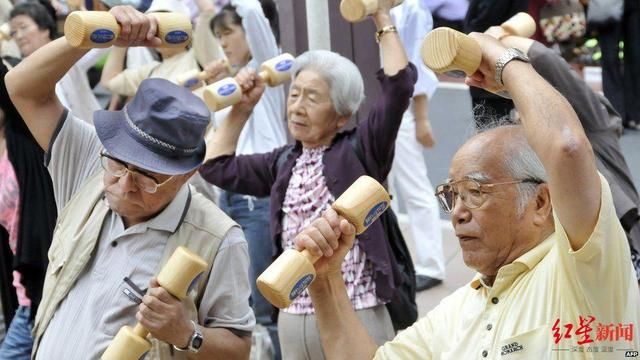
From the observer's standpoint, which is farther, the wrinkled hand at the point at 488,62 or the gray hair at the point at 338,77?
the gray hair at the point at 338,77

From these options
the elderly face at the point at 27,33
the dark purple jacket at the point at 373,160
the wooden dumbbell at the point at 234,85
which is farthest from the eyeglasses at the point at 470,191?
the elderly face at the point at 27,33

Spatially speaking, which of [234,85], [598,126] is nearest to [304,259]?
[598,126]

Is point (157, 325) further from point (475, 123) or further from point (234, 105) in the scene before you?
point (234, 105)

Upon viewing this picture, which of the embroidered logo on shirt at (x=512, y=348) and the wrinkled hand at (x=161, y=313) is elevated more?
the embroidered logo on shirt at (x=512, y=348)

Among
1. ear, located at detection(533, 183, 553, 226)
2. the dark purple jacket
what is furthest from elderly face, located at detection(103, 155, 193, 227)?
ear, located at detection(533, 183, 553, 226)

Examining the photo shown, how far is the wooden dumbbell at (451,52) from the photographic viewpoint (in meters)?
2.82

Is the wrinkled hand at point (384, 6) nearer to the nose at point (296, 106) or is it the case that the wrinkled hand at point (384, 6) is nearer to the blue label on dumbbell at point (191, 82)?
the nose at point (296, 106)

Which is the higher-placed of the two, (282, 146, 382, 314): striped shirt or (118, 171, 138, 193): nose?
(118, 171, 138, 193): nose

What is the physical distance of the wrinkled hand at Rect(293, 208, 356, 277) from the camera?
9.75 feet

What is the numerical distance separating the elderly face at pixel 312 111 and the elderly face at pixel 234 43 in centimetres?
177

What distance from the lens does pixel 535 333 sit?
A: 9.14 feet

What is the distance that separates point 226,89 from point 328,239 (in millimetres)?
2077

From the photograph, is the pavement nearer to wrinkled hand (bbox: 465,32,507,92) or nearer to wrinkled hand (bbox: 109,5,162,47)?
wrinkled hand (bbox: 465,32,507,92)

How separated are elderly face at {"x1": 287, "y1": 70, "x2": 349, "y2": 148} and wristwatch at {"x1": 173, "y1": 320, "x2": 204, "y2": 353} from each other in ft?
4.65
